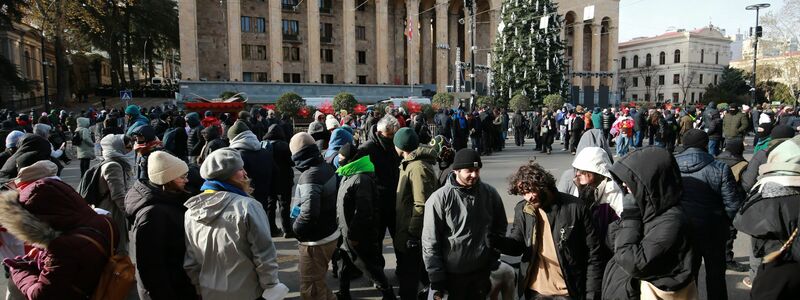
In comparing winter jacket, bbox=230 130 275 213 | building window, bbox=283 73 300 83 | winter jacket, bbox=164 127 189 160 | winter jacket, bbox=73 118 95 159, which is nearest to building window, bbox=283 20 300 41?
building window, bbox=283 73 300 83

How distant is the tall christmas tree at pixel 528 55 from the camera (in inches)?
1438

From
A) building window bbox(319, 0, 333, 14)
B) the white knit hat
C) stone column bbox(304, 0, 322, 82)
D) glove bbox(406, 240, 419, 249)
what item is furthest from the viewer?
building window bbox(319, 0, 333, 14)

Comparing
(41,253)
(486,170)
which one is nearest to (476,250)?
(41,253)

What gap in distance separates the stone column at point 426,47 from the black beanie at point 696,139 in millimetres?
49011

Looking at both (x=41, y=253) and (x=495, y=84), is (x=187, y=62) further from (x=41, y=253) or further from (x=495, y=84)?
(x=41, y=253)

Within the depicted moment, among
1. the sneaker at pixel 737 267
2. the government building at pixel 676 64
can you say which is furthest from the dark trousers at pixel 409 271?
the government building at pixel 676 64

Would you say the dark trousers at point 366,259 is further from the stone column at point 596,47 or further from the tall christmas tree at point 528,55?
the stone column at point 596,47

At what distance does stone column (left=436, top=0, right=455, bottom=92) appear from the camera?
156 feet

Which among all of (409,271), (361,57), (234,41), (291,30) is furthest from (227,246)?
(361,57)

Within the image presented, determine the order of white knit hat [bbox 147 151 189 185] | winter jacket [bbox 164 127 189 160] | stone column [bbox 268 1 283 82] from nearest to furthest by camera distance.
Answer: white knit hat [bbox 147 151 189 185], winter jacket [bbox 164 127 189 160], stone column [bbox 268 1 283 82]

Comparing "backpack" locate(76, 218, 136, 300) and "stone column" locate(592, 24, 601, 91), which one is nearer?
"backpack" locate(76, 218, 136, 300)

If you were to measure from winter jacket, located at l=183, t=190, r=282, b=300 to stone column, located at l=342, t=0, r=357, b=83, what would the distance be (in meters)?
42.0

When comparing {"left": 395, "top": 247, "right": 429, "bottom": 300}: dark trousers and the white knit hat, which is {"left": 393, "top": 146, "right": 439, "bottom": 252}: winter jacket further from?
the white knit hat

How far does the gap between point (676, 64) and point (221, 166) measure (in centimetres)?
8341
